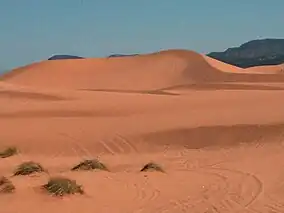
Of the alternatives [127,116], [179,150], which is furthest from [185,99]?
[179,150]

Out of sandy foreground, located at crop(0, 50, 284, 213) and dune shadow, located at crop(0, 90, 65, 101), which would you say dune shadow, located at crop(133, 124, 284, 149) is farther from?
dune shadow, located at crop(0, 90, 65, 101)

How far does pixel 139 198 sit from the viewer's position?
915 centimetres

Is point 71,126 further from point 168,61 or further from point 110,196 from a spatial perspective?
point 168,61

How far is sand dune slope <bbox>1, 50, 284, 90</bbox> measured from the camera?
160 feet

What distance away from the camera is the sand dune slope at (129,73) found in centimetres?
4872

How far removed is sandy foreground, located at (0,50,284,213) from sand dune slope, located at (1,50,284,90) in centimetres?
1721

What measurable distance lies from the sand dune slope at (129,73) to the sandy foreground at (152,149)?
17213 mm

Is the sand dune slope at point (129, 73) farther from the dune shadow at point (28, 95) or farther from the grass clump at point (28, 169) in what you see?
the grass clump at point (28, 169)

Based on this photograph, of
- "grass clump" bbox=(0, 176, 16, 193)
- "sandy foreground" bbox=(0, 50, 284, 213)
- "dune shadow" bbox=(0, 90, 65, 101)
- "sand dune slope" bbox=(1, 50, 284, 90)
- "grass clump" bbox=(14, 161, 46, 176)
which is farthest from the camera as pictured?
"sand dune slope" bbox=(1, 50, 284, 90)

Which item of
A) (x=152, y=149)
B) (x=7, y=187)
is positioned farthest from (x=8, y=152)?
(x=7, y=187)

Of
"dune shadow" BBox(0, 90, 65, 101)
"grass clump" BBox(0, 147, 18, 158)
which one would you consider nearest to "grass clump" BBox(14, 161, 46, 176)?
"grass clump" BBox(0, 147, 18, 158)

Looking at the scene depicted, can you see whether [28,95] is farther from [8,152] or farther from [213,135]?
[213,135]

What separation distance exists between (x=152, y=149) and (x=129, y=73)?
125 feet

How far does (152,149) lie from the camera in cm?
1633
